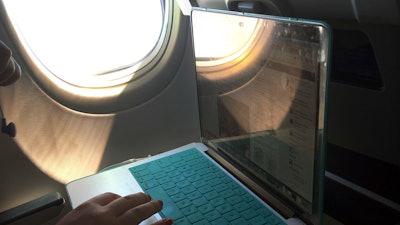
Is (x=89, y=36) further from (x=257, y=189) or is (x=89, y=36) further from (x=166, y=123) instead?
(x=257, y=189)

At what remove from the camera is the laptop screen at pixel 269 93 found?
55 cm

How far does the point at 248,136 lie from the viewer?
2.59 feet

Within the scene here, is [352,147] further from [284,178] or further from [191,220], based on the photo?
[191,220]

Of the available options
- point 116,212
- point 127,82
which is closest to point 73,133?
point 127,82

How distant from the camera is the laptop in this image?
0.57 m

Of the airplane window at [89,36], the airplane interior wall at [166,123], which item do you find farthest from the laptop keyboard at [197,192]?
the airplane window at [89,36]

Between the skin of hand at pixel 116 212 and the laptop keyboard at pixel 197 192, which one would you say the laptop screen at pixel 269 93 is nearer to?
the laptop keyboard at pixel 197 192

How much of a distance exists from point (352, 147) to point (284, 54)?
381mm

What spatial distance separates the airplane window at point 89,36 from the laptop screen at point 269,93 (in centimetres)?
40

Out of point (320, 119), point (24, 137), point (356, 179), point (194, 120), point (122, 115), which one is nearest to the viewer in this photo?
point (320, 119)

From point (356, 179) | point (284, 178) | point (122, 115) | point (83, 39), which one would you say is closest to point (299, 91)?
point (284, 178)

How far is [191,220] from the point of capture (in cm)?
70

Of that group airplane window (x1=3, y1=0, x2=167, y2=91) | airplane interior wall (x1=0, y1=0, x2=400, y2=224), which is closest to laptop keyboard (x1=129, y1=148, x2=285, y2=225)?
airplane interior wall (x1=0, y1=0, x2=400, y2=224)

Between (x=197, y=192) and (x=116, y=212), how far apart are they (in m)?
0.19
